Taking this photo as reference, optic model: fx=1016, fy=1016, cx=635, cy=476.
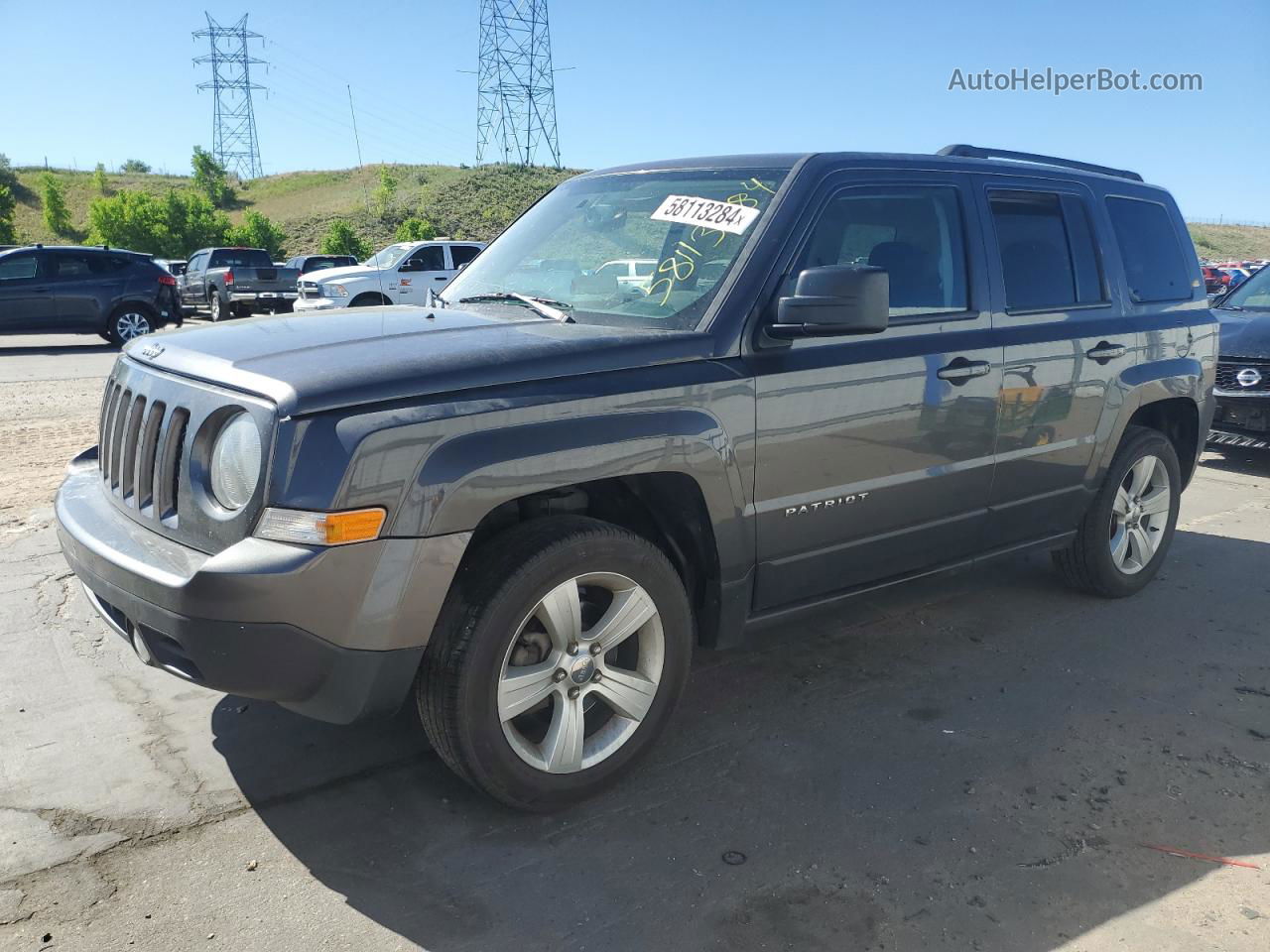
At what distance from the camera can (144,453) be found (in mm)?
3025

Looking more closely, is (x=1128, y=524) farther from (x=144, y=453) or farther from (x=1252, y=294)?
(x=1252, y=294)

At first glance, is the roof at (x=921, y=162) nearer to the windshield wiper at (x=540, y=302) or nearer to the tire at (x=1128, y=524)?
the windshield wiper at (x=540, y=302)

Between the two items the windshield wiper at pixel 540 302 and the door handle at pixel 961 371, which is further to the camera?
the door handle at pixel 961 371

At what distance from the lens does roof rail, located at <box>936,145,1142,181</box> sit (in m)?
4.34

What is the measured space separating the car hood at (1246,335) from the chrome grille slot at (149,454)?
831cm

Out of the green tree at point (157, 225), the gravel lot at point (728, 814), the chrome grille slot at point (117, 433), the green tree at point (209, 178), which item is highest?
the green tree at point (209, 178)

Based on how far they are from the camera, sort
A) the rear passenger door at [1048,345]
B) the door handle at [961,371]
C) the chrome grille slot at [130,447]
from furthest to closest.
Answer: the rear passenger door at [1048,345] → the door handle at [961,371] → the chrome grille slot at [130,447]

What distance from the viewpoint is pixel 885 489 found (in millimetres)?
3713

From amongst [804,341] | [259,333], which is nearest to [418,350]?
[259,333]

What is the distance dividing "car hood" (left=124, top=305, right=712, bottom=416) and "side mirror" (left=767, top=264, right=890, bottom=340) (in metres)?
0.29

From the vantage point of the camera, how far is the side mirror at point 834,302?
315 cm

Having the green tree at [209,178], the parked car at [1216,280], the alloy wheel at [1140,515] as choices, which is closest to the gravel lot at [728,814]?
the alloy wheel at [1140,515]

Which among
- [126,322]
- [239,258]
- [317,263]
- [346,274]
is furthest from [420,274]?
[317,263]

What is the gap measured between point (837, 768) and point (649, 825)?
0.72m
